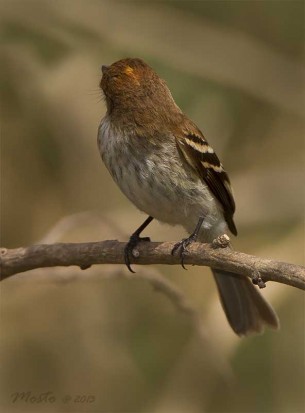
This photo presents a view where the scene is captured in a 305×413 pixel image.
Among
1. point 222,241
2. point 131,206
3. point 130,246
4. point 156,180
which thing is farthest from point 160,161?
point 131,206

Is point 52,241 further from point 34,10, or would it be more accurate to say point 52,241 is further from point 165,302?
point 34,10

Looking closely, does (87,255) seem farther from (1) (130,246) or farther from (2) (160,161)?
(2) (160,161)

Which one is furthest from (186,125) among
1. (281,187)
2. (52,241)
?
(281,187)

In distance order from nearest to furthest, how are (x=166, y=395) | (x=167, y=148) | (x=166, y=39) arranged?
1. (x=167, y=148)
2. (x=166, y=395)
3. (x=166, y=39)

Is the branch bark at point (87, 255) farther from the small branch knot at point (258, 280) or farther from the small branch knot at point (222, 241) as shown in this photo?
the small branch knot at point (258, 280)

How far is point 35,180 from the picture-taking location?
7.28 m

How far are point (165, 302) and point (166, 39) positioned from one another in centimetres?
205

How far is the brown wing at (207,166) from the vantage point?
5.27 meters

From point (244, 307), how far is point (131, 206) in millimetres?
1725

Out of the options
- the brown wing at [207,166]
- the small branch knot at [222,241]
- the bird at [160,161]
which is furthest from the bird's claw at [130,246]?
the small branch knot at [222,241]

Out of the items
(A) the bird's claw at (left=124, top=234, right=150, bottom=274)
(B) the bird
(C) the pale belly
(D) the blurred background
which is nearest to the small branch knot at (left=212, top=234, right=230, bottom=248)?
(B) the bird

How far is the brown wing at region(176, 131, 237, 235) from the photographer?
5273 millimetres

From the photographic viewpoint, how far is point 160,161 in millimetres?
5133

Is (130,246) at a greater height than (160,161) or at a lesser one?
lesser
